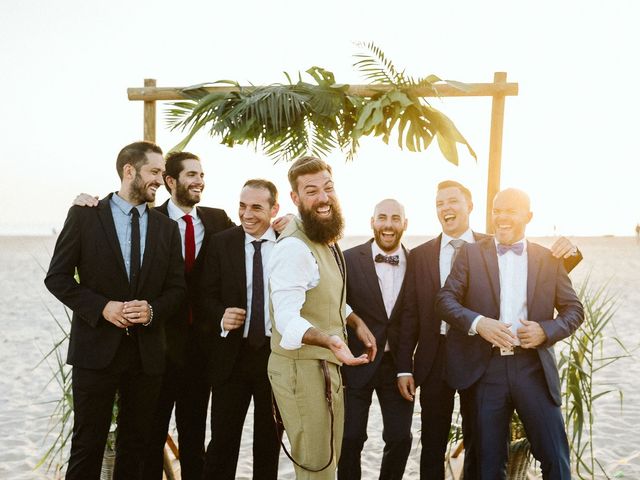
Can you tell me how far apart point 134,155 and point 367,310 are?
1687mm

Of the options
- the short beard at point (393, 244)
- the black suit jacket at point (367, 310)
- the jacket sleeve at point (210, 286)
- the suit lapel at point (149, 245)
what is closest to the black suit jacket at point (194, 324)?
the jacket sleeve at point (210, 286)

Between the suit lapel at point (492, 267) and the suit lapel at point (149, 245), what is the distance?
1906 mm

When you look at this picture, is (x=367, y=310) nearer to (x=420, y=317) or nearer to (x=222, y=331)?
(x=420, y=317)

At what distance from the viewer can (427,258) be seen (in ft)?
12.5

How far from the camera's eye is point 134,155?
3.45 m

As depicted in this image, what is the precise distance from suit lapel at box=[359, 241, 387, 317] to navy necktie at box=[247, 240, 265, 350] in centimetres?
65

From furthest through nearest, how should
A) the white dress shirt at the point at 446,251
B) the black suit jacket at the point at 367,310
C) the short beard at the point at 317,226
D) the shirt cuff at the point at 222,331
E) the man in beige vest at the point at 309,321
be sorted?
the white dress shirt at the point at 446,251, the black suit jacket at the point at 367,310, the shirt cuff at the point at 222,331, the short beard at the point at 317,226, the man in beige vest at the point at 309,321

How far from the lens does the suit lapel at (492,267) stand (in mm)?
3447

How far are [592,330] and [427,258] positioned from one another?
4.39 ft

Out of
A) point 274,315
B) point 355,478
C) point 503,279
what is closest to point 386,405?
point 355,478

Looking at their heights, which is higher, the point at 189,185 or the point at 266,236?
the point at 189,185

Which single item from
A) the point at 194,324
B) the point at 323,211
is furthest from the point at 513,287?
the point at 194,324

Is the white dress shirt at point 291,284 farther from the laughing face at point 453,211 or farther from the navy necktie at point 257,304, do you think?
the laughing face at point 453,211

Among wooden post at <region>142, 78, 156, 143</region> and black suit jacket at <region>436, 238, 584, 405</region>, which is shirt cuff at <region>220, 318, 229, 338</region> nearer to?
black suit jacket at <region>436, 238, 584, 405</region>
